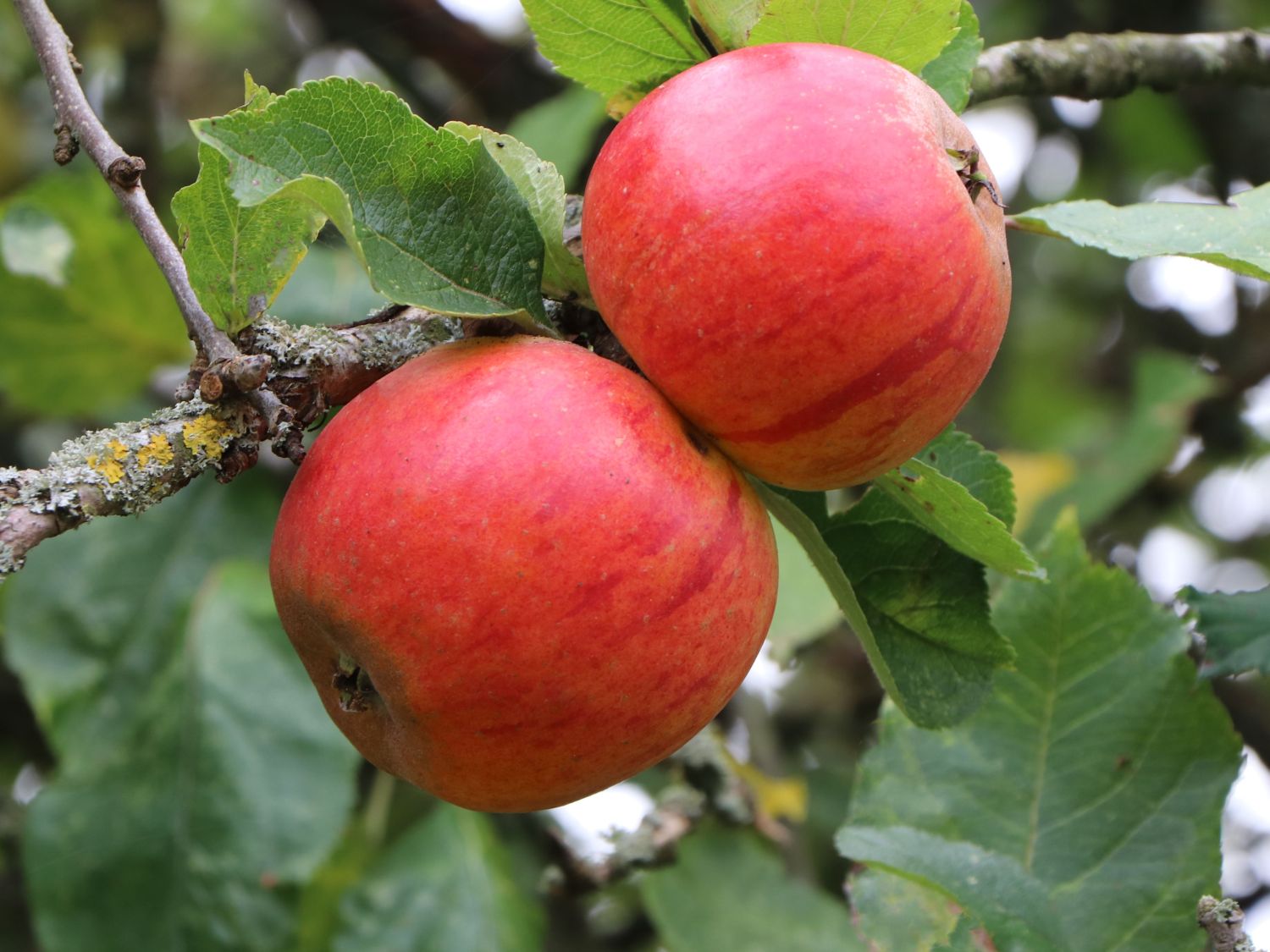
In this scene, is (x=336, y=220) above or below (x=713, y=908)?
above

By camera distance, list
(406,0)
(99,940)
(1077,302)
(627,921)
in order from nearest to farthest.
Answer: (99,940) < (627,921) < (406,0) < (1077,302)

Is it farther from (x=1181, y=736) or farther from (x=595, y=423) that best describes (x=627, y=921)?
(x=595, y=423)

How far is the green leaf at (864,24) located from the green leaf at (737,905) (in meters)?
1.29

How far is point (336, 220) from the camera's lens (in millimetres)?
895

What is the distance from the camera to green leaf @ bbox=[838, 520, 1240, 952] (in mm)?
1290

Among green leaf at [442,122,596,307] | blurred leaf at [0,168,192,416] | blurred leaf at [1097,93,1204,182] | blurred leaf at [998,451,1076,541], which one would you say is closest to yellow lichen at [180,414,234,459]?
green leaf at [442,122,596,307]

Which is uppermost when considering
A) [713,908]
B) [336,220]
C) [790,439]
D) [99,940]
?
[336,220]

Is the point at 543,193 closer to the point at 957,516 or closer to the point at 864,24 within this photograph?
the point at 864,24

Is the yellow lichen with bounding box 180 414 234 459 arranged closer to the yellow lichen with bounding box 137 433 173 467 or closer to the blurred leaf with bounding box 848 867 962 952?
the yellow lichen with bounding box 137 433 173 467

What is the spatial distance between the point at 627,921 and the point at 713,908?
2.04 ft

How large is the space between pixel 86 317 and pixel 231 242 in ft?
4.50

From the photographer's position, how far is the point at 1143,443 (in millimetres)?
2547

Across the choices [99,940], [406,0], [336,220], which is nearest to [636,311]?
[336,220]

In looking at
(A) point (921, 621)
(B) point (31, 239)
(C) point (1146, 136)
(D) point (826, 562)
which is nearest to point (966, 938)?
(A) point (921, 621)
